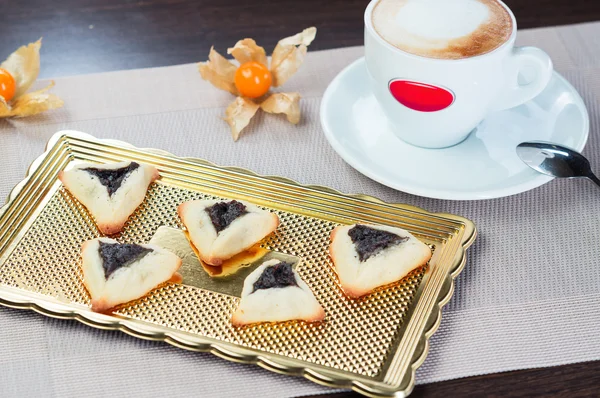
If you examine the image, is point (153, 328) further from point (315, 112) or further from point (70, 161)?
point (315, 112)

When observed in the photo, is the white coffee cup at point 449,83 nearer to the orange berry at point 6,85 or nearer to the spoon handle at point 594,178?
the spoon handle at point 594,178

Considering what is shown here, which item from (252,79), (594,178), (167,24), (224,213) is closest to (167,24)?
(167,24)

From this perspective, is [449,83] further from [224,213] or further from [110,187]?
[110,187]

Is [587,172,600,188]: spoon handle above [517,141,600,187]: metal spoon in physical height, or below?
below

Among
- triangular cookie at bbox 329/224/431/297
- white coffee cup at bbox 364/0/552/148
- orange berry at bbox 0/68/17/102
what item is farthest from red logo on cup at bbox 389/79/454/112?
orange berry at bbox 0/68/17/102

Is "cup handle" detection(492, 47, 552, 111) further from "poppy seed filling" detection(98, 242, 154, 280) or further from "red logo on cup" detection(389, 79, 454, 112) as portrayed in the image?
"poppy seed filling" detection(98, 242, 154, 280)

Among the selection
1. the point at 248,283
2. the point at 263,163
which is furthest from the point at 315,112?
the point at 248,283

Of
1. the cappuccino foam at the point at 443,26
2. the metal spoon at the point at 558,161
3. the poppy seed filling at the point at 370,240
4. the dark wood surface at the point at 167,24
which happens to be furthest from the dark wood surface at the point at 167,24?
the poppy seed filling at the point at 370,240

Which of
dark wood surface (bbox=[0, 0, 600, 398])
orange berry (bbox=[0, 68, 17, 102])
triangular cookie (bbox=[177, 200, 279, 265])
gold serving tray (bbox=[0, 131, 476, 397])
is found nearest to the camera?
gold serving tray (bbox=[0, 131, 476, 397])
